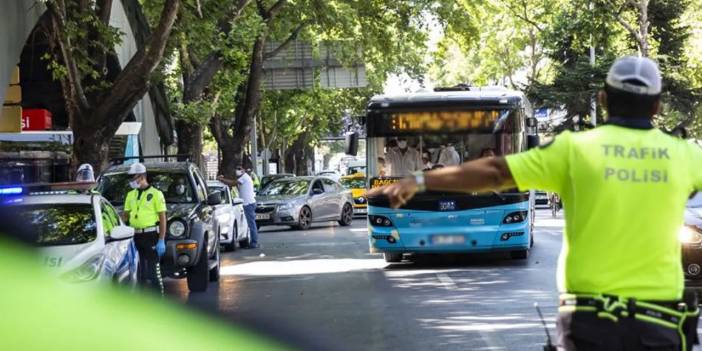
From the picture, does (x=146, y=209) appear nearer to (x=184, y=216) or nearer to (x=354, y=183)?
(x=184, y=216)

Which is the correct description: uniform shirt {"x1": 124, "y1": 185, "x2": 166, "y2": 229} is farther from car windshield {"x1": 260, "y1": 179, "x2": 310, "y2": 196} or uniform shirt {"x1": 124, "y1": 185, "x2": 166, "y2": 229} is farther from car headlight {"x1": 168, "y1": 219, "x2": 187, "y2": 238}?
car windshield {"x1": 260, "y1": 179, "x2": 310, "y2": 196}

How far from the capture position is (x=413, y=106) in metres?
17.0

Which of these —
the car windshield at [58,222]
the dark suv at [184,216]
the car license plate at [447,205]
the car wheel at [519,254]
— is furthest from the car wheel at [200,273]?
the car wheel at [519,254]

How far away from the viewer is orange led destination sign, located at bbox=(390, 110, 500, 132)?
664 inches

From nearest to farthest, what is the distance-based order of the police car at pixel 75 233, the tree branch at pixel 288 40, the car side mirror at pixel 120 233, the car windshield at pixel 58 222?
1. the police car at pixel 75 233
2. the car windshield at pixel 58 222
3. the car side mirror at pixel 120 233
4. the tree branch at pixel 288 40

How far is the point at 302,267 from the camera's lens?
1861 cm

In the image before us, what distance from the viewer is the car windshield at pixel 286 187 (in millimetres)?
31666

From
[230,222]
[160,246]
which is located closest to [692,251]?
[160,246]

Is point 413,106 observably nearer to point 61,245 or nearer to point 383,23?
point 61,245

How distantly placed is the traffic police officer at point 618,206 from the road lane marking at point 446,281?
10557 millimetres

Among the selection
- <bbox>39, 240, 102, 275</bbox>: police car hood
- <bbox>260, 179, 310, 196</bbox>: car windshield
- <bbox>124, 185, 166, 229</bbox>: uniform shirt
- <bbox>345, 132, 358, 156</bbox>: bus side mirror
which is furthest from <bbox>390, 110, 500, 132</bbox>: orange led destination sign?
<bbox>260, 179, 310, 196</bbox>: car windshield

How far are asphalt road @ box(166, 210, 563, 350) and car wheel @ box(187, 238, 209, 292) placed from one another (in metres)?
0.16

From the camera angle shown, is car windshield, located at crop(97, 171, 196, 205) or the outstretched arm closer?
the outstretched arm

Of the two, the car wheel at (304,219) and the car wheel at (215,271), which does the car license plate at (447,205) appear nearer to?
the car wheel at (215,271)
